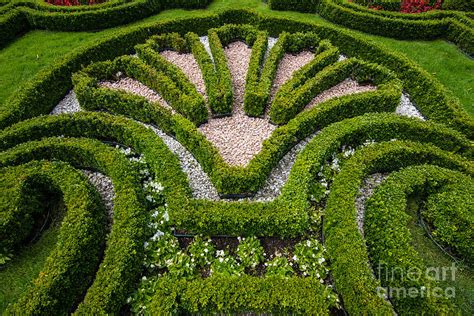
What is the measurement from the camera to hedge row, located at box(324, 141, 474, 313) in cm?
843

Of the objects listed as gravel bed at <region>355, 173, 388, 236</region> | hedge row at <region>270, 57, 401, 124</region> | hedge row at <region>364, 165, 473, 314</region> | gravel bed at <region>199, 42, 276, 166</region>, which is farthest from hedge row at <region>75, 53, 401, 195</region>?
hedge row at <region>364, 165, 473, 314</region>

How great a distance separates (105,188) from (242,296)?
6.86 m

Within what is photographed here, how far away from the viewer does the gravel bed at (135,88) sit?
15.7 metres

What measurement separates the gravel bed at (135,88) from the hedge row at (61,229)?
568cm

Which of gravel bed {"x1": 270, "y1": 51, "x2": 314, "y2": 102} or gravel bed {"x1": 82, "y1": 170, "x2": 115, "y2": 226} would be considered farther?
gravel bed {"x1": 270, "y1": 51, "x2": 314, "y2": 102}

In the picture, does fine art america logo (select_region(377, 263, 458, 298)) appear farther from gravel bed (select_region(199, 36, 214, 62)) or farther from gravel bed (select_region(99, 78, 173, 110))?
gravel bed (select_region(199, 36, 214, 62))

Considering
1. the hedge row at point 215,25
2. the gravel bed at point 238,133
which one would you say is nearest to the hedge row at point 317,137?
the hedge row at point 215,25

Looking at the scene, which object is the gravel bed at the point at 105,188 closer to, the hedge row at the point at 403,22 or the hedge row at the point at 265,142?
the hedge row at the point at 265,142

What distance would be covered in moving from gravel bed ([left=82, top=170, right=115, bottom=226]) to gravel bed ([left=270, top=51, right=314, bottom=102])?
856 centimetres

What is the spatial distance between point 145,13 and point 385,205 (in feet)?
64.1

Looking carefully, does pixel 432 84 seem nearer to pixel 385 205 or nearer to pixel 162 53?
pixel 385 205

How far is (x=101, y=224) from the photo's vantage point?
34.4 feet

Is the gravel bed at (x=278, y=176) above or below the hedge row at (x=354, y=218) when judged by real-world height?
below

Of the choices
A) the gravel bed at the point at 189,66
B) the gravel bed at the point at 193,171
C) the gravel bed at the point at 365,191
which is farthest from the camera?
the gravel bed at the point at 189,66
